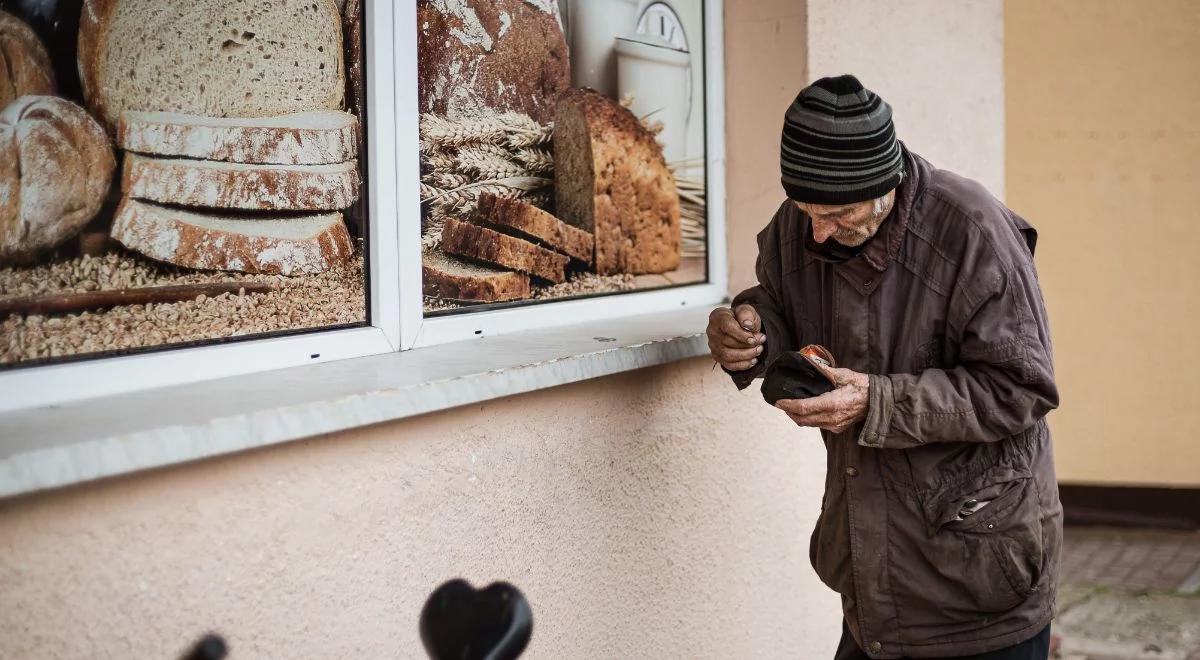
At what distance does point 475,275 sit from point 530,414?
1.42 feet

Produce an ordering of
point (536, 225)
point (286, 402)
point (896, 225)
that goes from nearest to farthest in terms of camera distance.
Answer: point (286, 402) < point (896, 225) < point (536, 225)

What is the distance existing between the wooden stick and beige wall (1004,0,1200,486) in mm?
5646

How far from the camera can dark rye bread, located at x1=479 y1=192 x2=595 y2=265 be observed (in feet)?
9.29

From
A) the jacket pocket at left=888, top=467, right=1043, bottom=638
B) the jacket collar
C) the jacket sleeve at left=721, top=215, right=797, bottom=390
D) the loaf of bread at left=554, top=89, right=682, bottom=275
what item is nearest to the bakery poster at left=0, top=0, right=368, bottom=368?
the loaf of bread at left=554, top=89, right=682, bottom=275

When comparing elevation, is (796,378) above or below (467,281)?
below

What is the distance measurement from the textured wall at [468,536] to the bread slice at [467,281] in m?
0.35

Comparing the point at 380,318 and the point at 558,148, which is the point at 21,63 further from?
the point at 558,148

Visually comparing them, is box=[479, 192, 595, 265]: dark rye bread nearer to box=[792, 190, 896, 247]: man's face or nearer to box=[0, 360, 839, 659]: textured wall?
box=[0, 360, 839, 659]: textured wall

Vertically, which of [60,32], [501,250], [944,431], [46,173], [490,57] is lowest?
[944,431]

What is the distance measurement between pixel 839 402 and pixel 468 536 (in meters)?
0.82

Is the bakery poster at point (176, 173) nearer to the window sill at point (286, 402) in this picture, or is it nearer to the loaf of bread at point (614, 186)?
the window sill at point (286, 402)

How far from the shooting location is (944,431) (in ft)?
7.22

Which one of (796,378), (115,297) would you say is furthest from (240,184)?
(796,378)

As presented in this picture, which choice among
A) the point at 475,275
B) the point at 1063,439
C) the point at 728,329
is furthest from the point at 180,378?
the point at 1063,439
